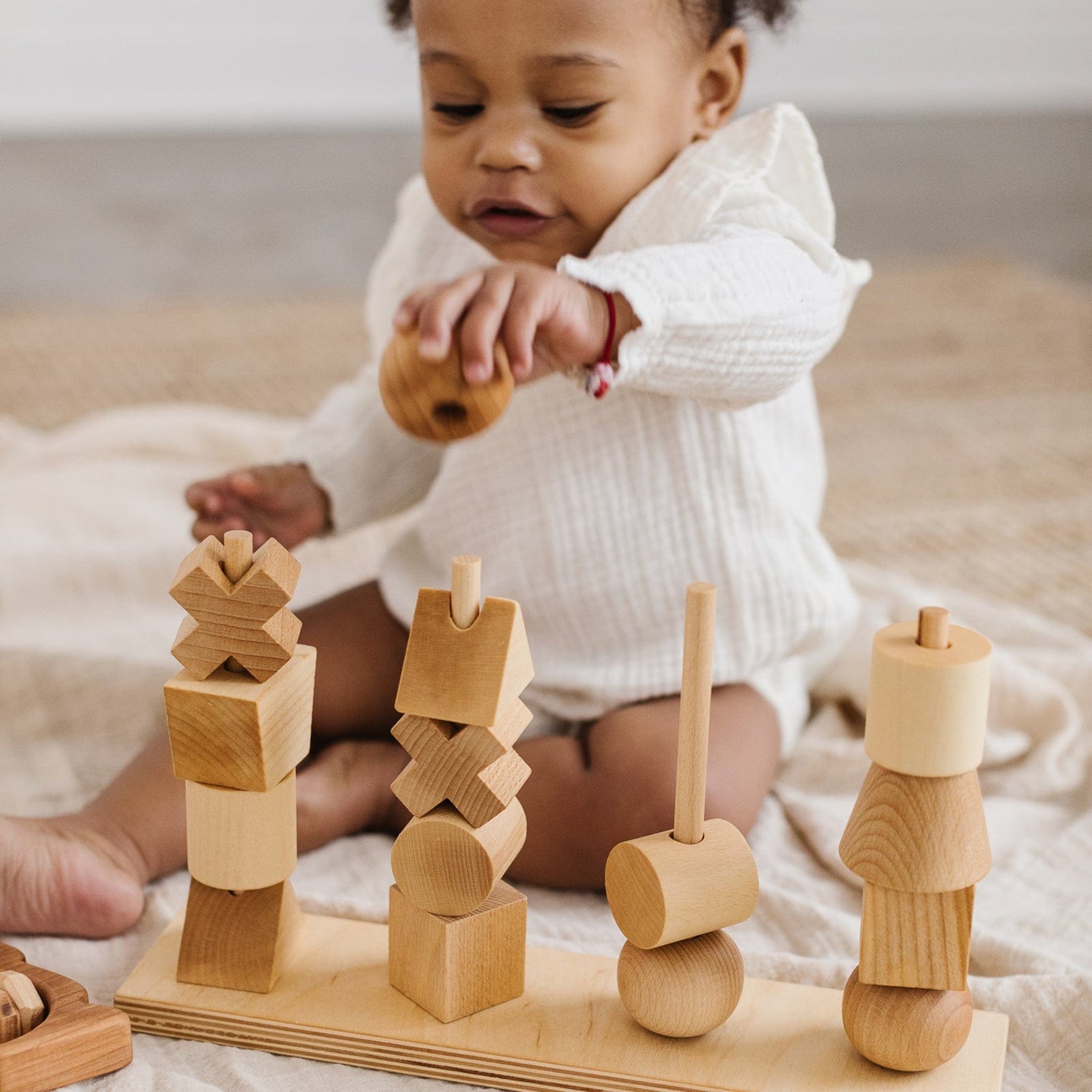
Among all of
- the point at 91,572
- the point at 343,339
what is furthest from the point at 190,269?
the point at 91,572

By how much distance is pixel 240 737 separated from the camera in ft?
1.96

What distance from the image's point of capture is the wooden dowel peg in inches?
22.2

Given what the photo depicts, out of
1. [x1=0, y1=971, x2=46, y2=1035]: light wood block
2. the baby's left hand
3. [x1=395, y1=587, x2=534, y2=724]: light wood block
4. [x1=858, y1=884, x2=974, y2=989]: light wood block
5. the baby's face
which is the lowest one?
[x1=0, y1=971, x2=46, y2=1035]: light wood block

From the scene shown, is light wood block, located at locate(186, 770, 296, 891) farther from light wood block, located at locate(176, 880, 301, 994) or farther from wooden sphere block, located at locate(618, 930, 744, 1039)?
wooden sphere block, located at locate(618, 930, 744, 1039)

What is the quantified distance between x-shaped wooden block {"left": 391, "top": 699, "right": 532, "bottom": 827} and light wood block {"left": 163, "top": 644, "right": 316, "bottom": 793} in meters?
0.04

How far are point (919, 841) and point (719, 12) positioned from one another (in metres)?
0.46

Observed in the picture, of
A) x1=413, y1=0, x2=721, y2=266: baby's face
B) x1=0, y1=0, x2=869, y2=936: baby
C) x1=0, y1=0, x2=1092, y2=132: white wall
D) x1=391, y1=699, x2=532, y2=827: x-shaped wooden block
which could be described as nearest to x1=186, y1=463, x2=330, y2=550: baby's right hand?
x1=0, y1=0, x2=869, y2=936: baby

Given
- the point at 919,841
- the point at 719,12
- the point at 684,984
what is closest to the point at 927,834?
the point at 919,841

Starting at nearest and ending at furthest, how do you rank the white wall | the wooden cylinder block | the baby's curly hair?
the wooden cylinder block
the baby's curly hair
the white wall

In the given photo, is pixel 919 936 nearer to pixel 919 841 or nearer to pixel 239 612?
pixel 919 841

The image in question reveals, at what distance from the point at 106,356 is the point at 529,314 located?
1.27 m

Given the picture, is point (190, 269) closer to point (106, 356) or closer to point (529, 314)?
point (106, 356)

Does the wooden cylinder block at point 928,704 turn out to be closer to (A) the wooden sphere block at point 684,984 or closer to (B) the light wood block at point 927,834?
(B) the light wood block at point 927,834

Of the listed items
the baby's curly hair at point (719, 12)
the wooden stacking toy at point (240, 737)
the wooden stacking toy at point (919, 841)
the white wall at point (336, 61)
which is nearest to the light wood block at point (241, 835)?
the wooden stacking toy at point (240, 737)
